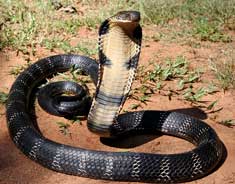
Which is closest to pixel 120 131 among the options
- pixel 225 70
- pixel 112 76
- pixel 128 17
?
pixel 112 76

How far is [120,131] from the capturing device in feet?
16.9

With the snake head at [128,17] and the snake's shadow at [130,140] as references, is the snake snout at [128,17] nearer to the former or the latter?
the snake head at [128,17]

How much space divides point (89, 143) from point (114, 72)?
2.84 ft

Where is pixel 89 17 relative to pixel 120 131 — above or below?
above

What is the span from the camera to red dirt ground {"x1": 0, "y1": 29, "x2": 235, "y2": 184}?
4480 millimetres

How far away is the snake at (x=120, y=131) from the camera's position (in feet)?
14.4

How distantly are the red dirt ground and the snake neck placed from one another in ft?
1.47

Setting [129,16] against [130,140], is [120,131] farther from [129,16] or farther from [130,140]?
[129,16]

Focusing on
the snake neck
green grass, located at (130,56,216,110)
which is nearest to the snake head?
the snake neck

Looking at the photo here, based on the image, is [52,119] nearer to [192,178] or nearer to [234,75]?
[192,178]

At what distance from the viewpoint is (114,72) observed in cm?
465

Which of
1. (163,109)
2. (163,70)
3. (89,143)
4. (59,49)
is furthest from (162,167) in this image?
(59,49)

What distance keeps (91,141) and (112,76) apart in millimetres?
828

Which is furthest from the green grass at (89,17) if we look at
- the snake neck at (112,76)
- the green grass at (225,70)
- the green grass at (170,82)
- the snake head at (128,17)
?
the snake head at (128,17)
